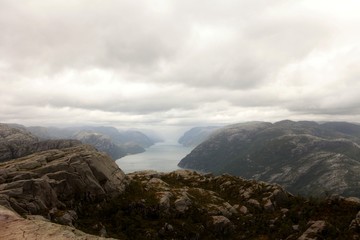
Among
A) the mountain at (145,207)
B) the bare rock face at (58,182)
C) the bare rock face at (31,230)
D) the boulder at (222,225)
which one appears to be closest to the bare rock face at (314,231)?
the mountain at (145,207)

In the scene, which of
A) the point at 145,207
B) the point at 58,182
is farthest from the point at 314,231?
the point at 58,182

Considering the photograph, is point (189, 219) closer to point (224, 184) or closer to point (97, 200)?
point (97, 200)

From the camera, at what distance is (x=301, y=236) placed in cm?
8100

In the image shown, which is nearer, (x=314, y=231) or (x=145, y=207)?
(x=314, y=231)

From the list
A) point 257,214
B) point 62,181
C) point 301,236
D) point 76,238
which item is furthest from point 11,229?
point 257,214

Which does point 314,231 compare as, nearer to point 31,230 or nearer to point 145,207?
point 145,207

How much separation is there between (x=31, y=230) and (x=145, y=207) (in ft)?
228

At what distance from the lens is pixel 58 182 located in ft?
304

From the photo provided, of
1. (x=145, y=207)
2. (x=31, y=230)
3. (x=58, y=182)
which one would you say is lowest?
(x=145, y=207)

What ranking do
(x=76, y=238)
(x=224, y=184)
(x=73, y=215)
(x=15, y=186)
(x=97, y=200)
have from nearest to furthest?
(x=76, y=238) < (x=15, y=186) < (x=73, y=215) < (x=97, y=200) < (x=224, y=184)

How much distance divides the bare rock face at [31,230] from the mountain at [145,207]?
3046 cm

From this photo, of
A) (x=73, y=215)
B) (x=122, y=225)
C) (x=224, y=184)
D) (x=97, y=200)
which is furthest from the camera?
(x=224, y=184)

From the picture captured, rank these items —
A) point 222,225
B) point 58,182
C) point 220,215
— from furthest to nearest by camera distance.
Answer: point 220,215
point 222,225
point 58,182

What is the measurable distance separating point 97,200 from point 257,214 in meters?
61.8
